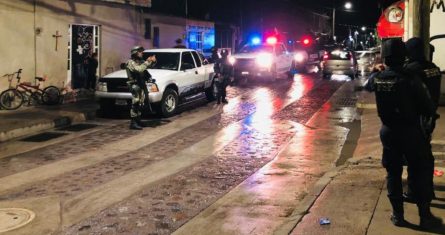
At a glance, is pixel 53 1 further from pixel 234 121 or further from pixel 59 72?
pixel 234 121

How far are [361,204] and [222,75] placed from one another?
458 inches

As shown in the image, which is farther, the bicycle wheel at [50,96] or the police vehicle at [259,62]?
the police vehicle at [259,62]

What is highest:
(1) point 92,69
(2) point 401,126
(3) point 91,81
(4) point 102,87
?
(1) point 92,69

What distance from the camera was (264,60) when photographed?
23984 millimetres

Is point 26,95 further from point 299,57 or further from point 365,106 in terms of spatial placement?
point 299,57

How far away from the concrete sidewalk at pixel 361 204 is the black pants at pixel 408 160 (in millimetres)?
313

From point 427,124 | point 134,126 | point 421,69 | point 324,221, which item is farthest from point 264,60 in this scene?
point 324,221

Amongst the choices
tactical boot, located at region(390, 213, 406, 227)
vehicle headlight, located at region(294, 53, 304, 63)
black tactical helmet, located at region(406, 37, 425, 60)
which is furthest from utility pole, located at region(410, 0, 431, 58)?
vehicle headlight, located at region(294, 53, 304, 63)

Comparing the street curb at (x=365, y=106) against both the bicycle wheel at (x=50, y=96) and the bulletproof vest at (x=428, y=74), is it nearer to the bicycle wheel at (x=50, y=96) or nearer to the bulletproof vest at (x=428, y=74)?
the bulletproof vest at (x=428, y=74)

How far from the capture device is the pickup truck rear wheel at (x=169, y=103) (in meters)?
14.3

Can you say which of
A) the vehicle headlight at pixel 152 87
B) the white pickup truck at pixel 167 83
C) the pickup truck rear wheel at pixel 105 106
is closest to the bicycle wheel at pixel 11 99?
the pickup truck rear wheel at pixel 105 106

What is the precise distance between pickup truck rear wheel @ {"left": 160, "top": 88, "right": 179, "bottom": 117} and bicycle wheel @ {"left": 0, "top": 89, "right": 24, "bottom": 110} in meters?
4.21

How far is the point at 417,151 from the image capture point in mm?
5051

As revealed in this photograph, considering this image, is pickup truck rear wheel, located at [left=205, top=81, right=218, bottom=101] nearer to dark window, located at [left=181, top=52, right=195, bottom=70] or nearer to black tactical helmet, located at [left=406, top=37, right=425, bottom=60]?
dark window, located at [left=181, top=52, right=195, bottom=70]
